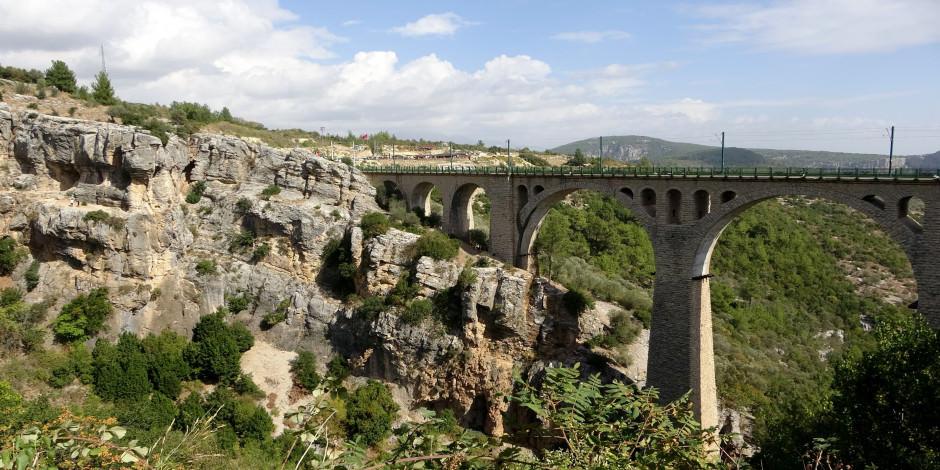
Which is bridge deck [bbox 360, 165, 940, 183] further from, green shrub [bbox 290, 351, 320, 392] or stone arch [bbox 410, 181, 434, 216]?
green shrub [bbox 290, 351, 320, 392]

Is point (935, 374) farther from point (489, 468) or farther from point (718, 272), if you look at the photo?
point (718, 272)

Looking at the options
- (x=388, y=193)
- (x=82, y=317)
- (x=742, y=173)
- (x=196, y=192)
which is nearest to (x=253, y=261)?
(x=196, y=192)

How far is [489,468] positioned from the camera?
16.0 ft

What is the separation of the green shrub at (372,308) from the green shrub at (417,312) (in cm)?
171

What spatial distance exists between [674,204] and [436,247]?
44.9 ft

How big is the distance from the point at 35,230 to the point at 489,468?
38.1 meters

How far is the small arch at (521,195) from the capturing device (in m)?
33.1

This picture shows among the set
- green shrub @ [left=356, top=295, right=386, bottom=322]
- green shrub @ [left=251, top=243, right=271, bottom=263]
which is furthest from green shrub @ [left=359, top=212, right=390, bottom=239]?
green shrub @ [left=251, top=243, right=271, bottom=263]

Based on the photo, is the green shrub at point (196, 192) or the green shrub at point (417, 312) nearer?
the green shrub at point (417, 312)

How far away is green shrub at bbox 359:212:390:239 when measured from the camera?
1375 inches

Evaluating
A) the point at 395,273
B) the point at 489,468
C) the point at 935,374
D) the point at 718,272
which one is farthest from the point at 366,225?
the point at 489,468

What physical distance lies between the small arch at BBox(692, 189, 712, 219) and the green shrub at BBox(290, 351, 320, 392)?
2063 cm

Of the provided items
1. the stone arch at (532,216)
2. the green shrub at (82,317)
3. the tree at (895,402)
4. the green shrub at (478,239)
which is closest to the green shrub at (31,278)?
the green shrub at (82,317)

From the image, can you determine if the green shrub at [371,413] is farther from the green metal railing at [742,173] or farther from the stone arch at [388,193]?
the stone arch at [388,193]
